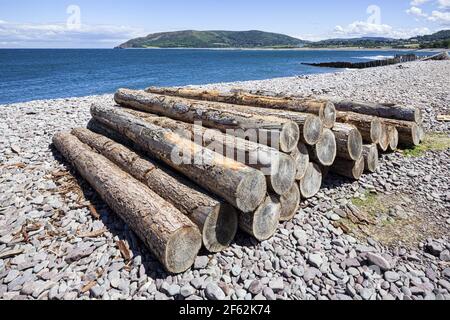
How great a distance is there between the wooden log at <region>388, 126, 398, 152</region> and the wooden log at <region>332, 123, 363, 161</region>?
174 cm

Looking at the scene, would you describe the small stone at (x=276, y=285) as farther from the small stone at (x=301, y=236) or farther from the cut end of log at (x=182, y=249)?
the cut end of log at (x=182, y=249)

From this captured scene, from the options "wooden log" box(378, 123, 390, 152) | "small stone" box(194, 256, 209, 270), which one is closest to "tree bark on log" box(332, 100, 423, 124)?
"wooden log" box(378, 123, 390, 152)

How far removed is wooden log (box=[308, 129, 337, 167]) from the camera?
5.32 m

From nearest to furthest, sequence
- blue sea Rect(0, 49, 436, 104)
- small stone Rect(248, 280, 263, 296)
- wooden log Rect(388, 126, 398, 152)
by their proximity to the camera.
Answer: small stone Rect(248, 280, 263, 296) < wooden log Rect(388, 126, 398, 152) < blue sea Rect(0, 49, 436, 104)

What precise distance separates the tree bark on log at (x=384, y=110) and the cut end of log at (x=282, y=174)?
4.28 meters

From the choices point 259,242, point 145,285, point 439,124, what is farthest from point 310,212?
point 439,124

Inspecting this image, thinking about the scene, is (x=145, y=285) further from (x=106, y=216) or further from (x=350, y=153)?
(x=350, y=153)

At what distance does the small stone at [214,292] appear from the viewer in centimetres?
347

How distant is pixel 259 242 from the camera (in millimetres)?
4395

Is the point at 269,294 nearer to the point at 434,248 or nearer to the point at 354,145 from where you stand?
the point at 434,248

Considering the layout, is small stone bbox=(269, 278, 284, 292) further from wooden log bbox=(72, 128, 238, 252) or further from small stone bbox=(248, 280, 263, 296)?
wooden log bbox=(72, 128, 238, 252)

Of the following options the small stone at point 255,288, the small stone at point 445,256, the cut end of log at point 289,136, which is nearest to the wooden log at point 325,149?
the cut end of log at point 289,136

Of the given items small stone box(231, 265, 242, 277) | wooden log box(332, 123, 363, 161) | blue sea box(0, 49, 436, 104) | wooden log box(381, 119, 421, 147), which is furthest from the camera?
blue sea box(0, 49, 436, 104)
